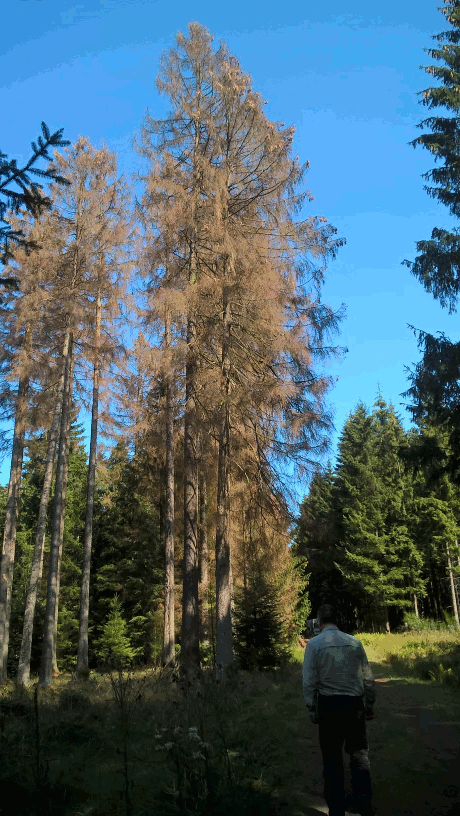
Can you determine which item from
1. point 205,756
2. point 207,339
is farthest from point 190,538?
point 205,756

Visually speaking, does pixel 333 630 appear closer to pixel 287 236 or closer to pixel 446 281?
pixel 446 281

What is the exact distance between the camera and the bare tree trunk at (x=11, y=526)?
18.2 meters

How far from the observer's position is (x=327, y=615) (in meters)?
4.92

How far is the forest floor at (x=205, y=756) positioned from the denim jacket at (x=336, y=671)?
2.95ft

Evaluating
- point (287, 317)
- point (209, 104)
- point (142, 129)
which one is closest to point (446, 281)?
point (287, 317)

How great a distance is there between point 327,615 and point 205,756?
155 cm

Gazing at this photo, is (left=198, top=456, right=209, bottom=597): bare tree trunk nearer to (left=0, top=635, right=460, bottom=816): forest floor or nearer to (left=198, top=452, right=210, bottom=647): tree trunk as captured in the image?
(left=198, top=452, right=210, bottom=647): tree trunk

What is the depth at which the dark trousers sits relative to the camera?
14.2 ft

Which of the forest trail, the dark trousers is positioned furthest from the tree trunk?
the dark trousers

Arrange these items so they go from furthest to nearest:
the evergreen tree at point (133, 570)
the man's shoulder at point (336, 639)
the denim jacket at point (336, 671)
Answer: the evergreen tree at point (133, 570) → the man's shoulder at point (336, 639) → the denim jacket at point (336, 671)

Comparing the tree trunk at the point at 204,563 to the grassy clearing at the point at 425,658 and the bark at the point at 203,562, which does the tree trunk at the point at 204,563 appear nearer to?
the bark at the point at 203,562

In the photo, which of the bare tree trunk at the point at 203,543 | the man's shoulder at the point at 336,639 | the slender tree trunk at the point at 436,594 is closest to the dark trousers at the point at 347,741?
the man's shoulder at the point at 336,639

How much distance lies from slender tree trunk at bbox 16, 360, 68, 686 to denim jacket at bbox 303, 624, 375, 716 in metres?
15.5

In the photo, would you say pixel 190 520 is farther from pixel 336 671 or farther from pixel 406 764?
pixel 336 671
